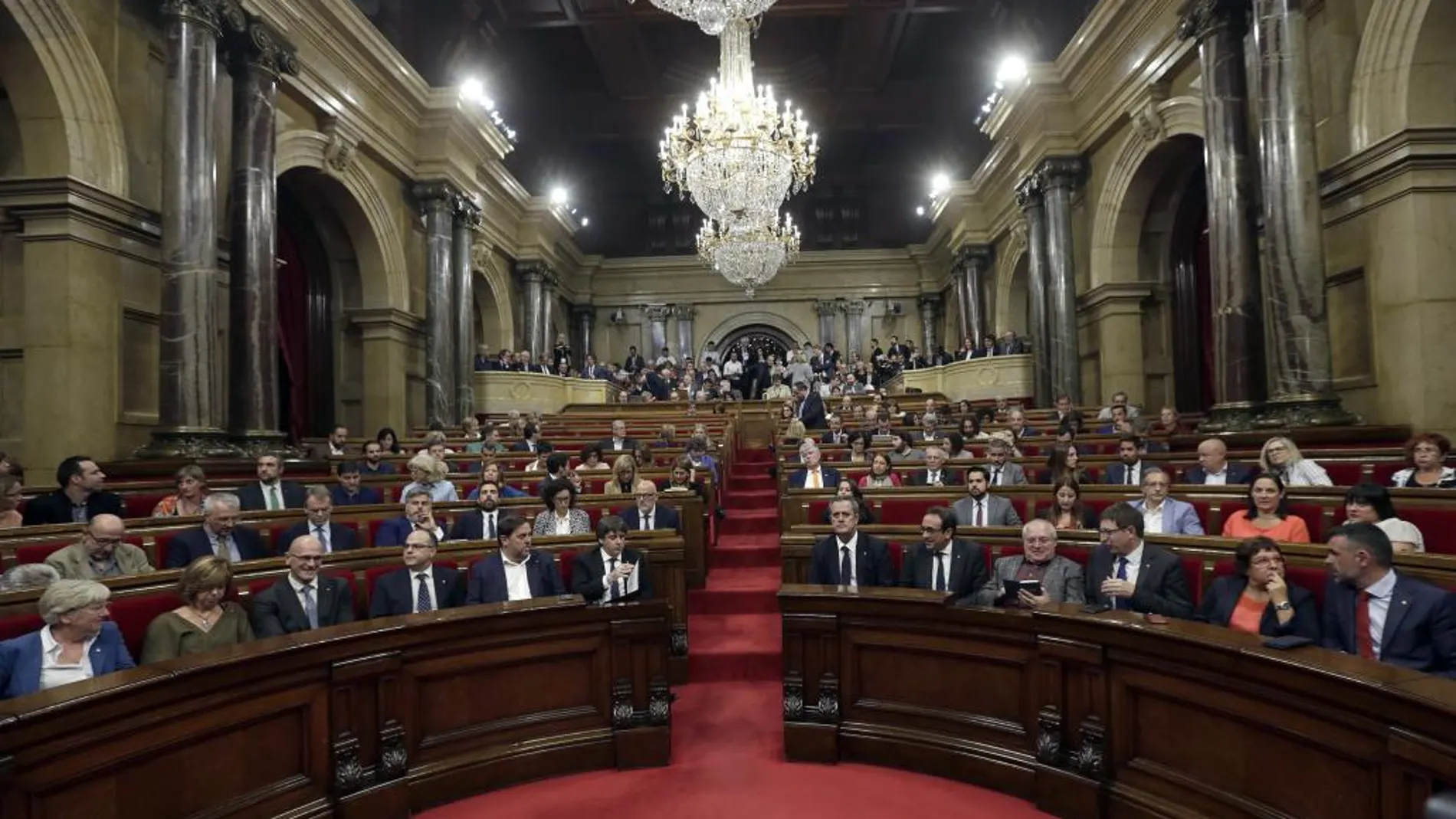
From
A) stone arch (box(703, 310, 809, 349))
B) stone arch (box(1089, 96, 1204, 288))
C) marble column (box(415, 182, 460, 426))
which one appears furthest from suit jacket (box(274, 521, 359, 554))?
stone arch (box(703, 310, 809, 349))

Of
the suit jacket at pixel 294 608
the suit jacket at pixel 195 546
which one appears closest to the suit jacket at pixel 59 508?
the suit jacket at pixel 195 546

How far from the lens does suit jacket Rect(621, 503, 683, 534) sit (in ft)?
18.3

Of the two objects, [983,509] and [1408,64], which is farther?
[1408,64]

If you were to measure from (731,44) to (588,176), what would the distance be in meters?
12.7

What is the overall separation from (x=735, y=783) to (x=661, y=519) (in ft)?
7.62

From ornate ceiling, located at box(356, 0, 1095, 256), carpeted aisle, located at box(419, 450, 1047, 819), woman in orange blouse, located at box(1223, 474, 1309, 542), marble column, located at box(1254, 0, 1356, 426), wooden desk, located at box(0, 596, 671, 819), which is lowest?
carpeted aisle, located at box(419, 450, 1047, 819)

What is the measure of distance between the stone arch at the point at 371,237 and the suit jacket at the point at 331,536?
659 centimetres

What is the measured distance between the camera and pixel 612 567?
4.30 m

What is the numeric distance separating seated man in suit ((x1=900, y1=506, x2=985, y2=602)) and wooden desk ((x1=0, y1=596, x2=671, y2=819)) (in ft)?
4.10

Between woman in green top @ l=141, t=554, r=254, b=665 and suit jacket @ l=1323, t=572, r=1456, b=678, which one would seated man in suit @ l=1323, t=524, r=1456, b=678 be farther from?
woman in green top @ l=141, t=554, r=254, b=665

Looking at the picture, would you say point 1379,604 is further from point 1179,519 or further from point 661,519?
point 661,519

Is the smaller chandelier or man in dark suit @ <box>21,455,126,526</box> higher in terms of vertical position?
the smaller chandelier

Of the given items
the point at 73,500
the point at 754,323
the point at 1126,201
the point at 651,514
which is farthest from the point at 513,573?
the point at 754,323

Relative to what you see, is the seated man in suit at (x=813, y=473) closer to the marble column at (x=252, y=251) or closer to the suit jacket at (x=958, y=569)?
the suit jacket at (x=958, y=569)
